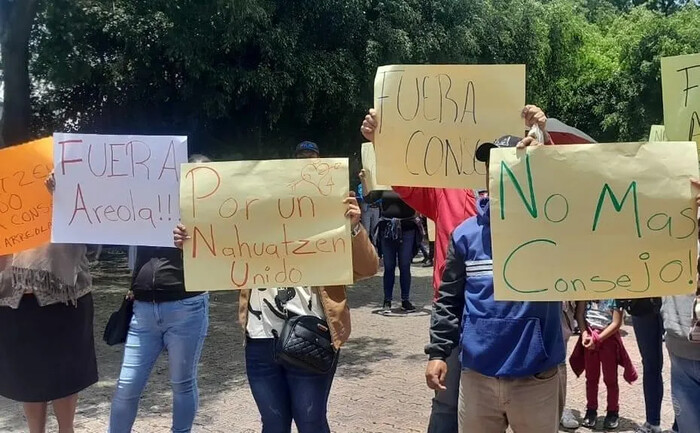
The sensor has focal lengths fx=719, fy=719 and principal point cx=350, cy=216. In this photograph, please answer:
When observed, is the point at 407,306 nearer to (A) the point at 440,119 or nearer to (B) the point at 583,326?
(B) the point at 583,326

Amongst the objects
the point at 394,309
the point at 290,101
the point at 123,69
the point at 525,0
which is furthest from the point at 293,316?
the point at 525,0

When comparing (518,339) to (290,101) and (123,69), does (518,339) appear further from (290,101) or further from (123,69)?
(123,69)

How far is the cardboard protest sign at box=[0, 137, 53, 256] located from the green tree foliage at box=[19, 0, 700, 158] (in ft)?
17.1

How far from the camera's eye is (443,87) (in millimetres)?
3270

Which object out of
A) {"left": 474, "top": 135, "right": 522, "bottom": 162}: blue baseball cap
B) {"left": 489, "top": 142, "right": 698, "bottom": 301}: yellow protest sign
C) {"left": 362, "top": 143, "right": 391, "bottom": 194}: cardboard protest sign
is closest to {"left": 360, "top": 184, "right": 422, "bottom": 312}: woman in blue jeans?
{"left": 362, "top": 143, "right": 391, "bottom": 194}: cardboard protest sign

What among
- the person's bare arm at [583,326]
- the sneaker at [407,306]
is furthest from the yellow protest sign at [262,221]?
the sneaker at [407,306]

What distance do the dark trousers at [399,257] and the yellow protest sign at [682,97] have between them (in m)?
5.88

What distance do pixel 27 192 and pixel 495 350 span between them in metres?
2.37

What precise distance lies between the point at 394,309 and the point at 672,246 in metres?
6.80

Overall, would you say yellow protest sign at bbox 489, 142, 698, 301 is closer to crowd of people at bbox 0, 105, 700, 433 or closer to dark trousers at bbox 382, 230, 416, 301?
A: crowd of people at bbox 0, 105, 700, 433

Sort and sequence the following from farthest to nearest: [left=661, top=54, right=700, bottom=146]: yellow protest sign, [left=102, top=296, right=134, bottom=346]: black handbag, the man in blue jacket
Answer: [left=102, top=296, right=134, bottom=346]: black handbag
[left=661, top=54, right=700, bottom=146]: yellow protest sign
the man in blue jacket

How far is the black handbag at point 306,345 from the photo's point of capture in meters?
3.10

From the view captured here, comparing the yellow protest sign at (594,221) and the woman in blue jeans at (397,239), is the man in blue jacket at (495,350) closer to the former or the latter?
the yellow protest sign at (594,221)

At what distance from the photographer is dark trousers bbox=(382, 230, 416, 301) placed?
8883 millimetres
